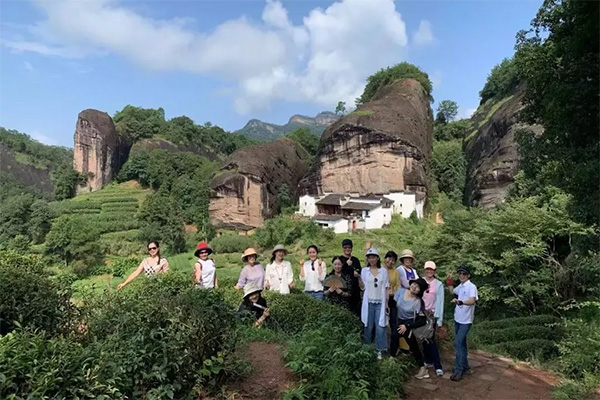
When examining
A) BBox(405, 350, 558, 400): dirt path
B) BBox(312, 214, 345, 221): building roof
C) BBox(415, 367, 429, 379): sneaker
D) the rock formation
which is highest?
the rock formation

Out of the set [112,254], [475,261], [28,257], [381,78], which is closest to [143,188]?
[112,254]

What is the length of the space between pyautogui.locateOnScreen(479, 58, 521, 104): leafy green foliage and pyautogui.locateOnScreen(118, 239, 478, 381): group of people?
38.3m

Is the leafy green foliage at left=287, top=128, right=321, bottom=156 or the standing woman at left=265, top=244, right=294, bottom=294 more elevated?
the leafy green foliage at left=287, top=128, right=321, bottom=156

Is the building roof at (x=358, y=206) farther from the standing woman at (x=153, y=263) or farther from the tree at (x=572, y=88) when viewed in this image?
the standing woman at (x=153, y=263)

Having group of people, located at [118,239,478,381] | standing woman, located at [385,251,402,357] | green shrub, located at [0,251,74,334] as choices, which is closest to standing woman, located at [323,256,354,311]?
group of people, located at [118,239,478,381]

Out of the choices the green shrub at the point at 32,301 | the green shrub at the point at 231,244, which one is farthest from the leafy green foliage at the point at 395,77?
the green shrub at the point at 32,301

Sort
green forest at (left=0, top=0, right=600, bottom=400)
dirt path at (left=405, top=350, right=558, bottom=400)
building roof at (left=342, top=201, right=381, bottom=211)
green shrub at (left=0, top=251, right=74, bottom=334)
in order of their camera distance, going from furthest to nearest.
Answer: building roof at (left=342, top=201, right=381, bottom=211) < dirt path at (left=405, top=350, right=558, bottom=400) < green shrub at (left=0, top=251, right=74, bottom=334) < green forest at (left=0, top=0, right=600, bottom=400)

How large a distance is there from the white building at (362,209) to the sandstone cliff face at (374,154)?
3.00 feet

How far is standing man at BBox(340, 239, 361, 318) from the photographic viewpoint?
648 centimetres

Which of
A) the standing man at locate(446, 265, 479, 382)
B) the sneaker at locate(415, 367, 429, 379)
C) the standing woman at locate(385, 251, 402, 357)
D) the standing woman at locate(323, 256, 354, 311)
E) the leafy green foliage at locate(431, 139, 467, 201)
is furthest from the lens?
the leafy green foliage at locate(431, 139, 467, 201)

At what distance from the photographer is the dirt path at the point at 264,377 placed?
13.3 feet

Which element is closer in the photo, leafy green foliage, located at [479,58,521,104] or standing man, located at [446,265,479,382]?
standing man, located at [446,265,479,382]

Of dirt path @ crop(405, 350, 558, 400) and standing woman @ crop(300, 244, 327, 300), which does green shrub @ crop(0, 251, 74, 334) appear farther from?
dirt path @ crop(405, 350, 558, 400)

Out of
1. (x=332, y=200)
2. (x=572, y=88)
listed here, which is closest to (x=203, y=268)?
(x=572, y=88)
